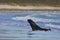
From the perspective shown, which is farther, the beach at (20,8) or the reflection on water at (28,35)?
the beach at (20,8)

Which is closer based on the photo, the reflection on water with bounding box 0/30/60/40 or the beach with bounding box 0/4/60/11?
the reflection on water with bounding box 0/30/60/40

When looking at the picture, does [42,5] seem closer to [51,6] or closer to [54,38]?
[51,6]

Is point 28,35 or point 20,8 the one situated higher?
point 20,8

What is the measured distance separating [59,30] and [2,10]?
12564mm

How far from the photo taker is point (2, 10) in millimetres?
26031

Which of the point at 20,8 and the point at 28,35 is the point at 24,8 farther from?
the point at 28,35

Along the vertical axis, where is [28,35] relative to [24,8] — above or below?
below

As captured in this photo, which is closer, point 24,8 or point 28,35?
point 28,35

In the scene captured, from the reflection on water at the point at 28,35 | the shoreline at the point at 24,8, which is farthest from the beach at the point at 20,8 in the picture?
the reflection on water at the point at 28,35

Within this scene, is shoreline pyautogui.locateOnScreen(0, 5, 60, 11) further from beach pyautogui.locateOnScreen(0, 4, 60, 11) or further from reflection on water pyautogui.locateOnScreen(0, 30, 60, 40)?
reflection on water pyautogui.locateOnScreen(0, 30, 60, 40)

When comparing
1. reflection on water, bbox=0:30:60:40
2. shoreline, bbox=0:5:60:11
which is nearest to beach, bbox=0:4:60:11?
shoreline, bbox=0:5:60:11

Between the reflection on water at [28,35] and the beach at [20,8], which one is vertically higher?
the beach at [20,8]

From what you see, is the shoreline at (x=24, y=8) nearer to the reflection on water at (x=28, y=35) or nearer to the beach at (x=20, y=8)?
the beach at (x=20, y=8)

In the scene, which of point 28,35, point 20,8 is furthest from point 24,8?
point 28,35
